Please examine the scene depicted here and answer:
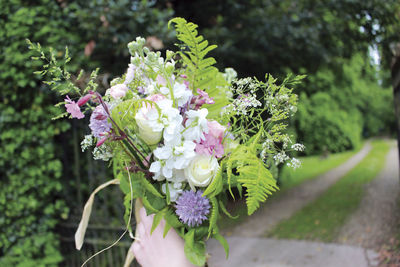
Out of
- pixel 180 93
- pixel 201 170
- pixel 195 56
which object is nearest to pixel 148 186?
pixel 201 170

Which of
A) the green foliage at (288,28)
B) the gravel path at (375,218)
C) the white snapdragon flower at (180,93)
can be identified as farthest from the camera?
the gravel path at (375,218)

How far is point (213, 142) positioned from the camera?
1128 mm

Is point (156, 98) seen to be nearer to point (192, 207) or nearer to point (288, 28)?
point (192, 207)

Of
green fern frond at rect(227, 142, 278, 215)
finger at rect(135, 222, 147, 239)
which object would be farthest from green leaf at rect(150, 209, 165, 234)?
green fern frond at rect(227, 142, 278, 215)

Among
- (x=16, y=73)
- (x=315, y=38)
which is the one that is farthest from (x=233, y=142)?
(x=315, y=38)

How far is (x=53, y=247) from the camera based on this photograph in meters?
3.37

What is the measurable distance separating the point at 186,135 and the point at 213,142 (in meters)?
0.11

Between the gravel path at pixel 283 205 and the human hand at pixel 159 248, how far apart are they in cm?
340

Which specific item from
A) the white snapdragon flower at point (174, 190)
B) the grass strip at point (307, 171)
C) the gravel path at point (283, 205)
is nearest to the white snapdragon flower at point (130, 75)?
the white snapdragon flower at point (174, 190)

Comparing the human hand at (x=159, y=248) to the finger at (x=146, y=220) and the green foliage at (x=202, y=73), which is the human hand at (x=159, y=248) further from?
the green foliage at (x=202, y=73)

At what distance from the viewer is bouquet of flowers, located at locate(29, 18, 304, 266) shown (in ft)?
3.42

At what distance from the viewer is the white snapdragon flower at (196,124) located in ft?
3.44

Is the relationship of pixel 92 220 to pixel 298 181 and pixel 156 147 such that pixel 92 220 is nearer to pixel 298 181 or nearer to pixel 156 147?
pixel 156 147

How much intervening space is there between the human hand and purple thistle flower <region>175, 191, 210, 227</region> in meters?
0.14
